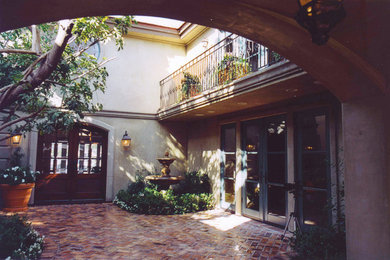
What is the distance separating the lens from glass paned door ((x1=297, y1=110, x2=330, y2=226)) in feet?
19.1

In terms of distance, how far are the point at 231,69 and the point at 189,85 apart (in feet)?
7.03

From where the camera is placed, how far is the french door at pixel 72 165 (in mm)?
9695

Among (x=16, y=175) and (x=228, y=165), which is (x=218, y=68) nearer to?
(x=228, y=165)

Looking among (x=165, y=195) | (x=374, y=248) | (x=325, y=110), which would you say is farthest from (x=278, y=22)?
(x=165, y=195)

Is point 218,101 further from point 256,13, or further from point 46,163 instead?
point 46,163

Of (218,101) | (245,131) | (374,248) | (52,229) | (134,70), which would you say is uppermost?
(134,70)

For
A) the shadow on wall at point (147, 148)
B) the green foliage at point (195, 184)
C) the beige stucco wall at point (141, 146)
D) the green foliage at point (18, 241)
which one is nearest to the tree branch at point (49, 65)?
the green foliage at point (18, 241)

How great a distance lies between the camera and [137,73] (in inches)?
424

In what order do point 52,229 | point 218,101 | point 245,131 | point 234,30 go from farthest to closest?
1. point 245,131
2. point 218,101
3. point 52,229
4. point 234,30

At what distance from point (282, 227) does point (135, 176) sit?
224 inches

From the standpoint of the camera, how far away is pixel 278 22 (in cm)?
295

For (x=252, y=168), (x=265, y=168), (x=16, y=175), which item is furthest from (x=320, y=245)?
(x=16, y=175)

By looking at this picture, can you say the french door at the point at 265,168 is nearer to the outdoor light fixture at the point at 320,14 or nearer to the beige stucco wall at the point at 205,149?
the beige stucco wall at the point at 205,149

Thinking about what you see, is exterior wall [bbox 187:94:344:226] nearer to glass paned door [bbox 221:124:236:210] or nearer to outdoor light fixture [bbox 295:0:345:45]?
glass paned door [bbox 221:124:236:210]
